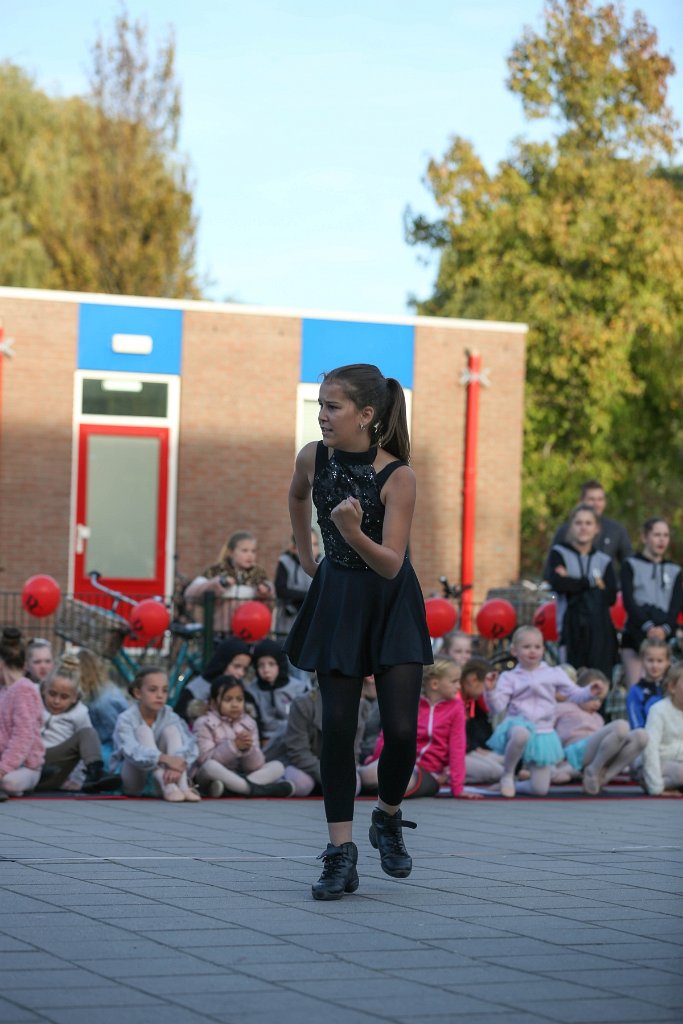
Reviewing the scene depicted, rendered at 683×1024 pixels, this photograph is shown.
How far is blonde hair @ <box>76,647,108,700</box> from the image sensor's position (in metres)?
11.6

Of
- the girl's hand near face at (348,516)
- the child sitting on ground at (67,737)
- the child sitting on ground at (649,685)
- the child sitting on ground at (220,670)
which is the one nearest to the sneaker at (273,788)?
the child sitting on ground at (67,737)

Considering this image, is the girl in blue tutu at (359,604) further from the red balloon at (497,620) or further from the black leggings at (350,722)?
the red balloon at (497,620)

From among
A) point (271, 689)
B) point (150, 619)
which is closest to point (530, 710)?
point (271, 689)

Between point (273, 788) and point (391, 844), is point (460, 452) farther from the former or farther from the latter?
point (391, 844)

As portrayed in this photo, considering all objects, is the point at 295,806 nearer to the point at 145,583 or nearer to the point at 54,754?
the point at 54,754

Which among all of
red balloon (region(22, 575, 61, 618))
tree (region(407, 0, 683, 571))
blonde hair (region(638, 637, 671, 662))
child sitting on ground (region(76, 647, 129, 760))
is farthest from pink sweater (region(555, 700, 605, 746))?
tree (region(407, 0, 683, 571))

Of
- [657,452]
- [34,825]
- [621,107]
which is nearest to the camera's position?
[34,825]

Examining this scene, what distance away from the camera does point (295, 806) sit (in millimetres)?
9688

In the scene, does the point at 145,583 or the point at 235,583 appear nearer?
the point at 235,583

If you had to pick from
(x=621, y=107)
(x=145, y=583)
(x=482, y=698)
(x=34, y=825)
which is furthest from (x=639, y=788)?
(x=621, y=107)

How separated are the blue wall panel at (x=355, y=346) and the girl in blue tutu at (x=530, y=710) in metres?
10.3

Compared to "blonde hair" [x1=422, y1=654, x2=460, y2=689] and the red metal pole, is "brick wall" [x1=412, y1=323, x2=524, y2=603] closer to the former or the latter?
the red metal pole

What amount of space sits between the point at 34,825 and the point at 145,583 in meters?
12.7

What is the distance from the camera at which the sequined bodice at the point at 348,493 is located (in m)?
5.69
